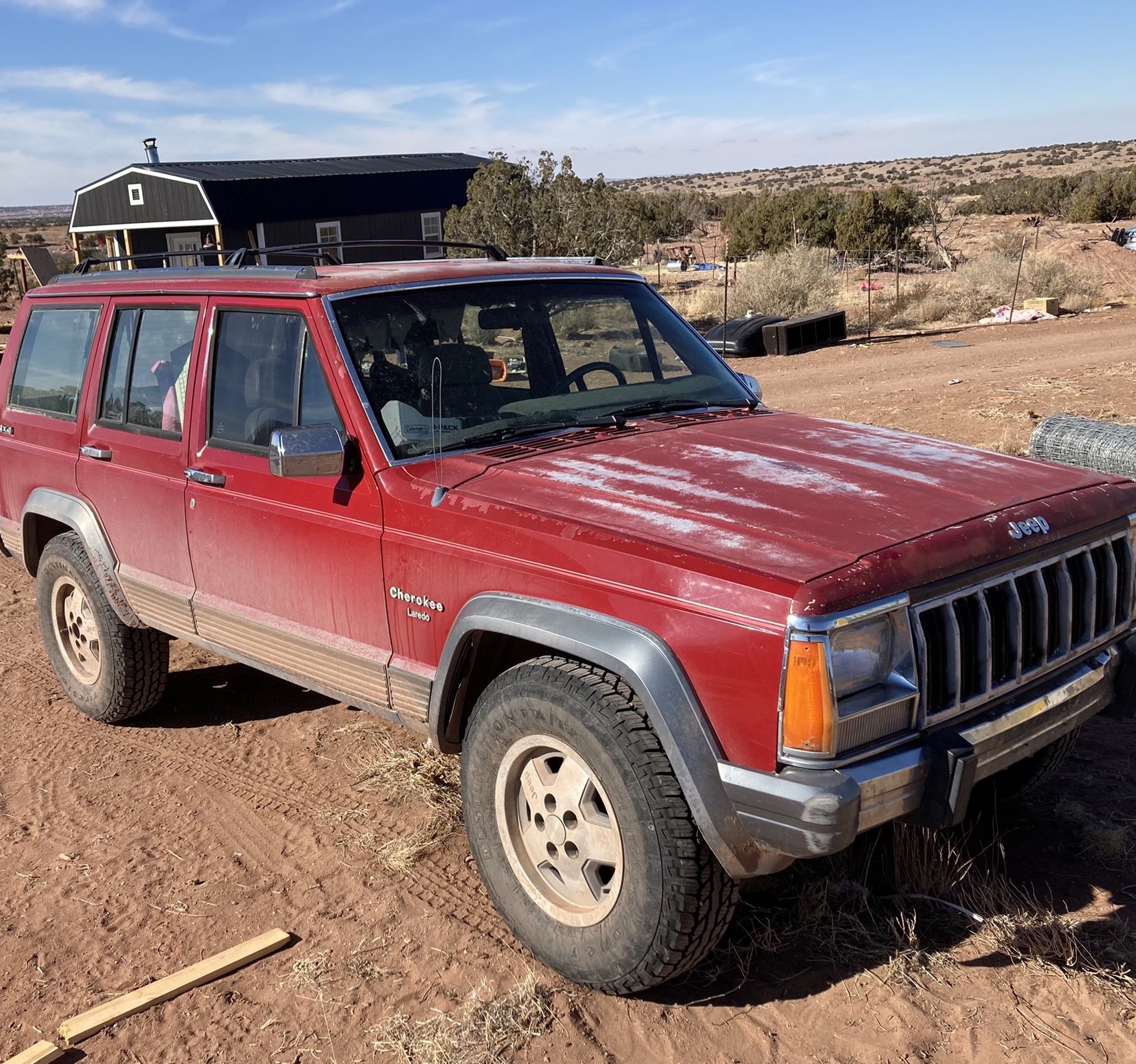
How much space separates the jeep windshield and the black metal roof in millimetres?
29767

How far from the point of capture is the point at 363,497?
140 inches

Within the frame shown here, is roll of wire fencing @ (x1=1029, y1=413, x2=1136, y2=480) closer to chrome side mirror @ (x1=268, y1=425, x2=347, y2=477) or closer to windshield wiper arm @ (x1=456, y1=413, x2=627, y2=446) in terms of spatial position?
windshield wiper arm @ (x1=456, y1=413, x2=627, y2=446)

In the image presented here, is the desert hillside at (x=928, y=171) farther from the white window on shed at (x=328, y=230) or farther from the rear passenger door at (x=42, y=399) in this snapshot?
the rear passenger door at (x=42, y=399)

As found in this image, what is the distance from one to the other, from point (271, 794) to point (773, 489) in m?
2.49

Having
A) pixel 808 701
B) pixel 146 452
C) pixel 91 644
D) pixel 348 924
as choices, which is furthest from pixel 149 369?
pixel 808 701

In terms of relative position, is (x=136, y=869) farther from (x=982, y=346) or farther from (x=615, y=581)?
(x=982, y=346)

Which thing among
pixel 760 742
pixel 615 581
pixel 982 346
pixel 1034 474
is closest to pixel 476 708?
pixel 615 581

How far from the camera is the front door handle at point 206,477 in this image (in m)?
4.10

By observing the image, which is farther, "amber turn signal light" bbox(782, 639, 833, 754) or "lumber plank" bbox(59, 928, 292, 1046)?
"lumber plank" bbox(59, 928, 292, 1046)

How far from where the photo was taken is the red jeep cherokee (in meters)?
2.64

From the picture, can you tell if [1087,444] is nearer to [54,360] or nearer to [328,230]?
[54,360]

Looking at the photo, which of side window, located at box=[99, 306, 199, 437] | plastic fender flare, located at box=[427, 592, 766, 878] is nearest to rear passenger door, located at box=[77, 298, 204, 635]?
side window, located at box=[99, 306, 199, 437]

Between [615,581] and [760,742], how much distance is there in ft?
1.79

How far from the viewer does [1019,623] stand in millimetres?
2932
